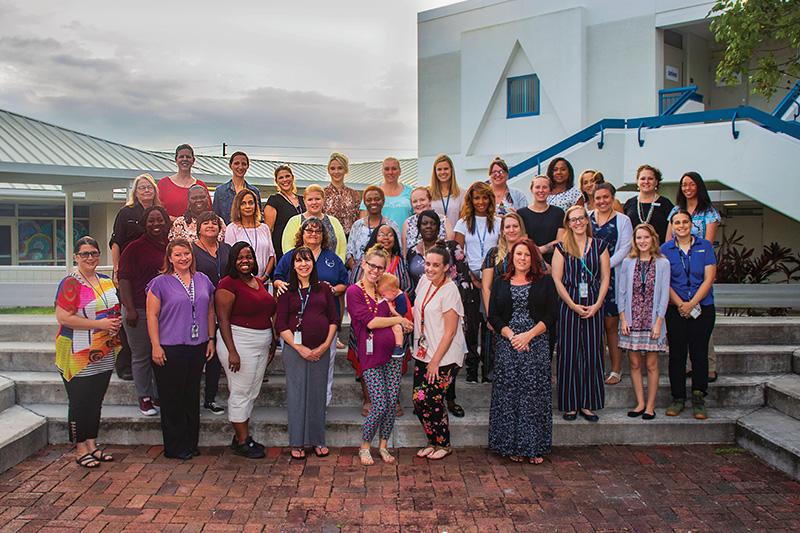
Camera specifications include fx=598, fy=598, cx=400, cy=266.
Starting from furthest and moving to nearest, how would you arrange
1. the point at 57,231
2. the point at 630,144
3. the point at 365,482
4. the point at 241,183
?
the point at 57,231 → the point at 630,144 → the point at 241,183 → the point at 365,482

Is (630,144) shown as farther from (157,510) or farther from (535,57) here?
(157,510)

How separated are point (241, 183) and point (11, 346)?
3.31 m

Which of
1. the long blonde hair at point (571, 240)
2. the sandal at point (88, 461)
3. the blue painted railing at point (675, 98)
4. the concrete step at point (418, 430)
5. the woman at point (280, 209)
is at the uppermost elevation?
the blue painted railing at point (675, 98)

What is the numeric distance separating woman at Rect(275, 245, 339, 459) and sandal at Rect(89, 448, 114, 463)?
1.58 metres

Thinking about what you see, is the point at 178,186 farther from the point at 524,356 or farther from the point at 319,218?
the point at 524,356

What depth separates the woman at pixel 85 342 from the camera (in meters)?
5.01

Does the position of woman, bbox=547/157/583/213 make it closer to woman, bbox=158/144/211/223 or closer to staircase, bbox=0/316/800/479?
staircase, bbox=0/316/800/479

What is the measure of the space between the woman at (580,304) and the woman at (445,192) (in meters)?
1.35

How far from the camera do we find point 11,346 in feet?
22.7

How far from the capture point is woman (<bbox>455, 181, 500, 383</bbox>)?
592 centimetres

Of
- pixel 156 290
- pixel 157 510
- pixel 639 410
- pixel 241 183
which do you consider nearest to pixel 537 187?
pixel 639 410

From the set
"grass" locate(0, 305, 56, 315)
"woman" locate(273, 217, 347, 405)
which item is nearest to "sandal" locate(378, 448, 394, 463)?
"woman" locate(273, 217, 347, 405)

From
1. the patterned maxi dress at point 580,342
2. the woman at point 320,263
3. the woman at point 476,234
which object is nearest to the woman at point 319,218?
the woman at point 320,263

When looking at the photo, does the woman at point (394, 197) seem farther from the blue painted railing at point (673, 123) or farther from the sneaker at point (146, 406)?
the blue painted railing at point (673, 123)
